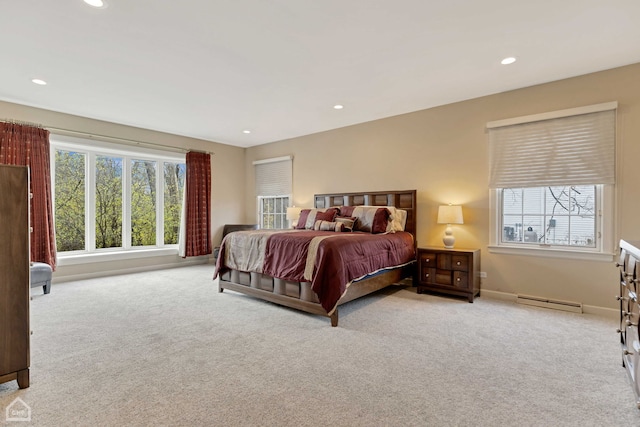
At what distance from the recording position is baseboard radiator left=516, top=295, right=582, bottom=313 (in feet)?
11.0

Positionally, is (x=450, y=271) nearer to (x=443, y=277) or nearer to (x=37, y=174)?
(x=443, y=277)

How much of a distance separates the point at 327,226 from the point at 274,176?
2615mm

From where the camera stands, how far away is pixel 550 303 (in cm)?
350

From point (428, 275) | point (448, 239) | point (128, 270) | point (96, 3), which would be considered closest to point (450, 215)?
point (448, 239)

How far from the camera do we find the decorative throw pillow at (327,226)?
4277 millimetres

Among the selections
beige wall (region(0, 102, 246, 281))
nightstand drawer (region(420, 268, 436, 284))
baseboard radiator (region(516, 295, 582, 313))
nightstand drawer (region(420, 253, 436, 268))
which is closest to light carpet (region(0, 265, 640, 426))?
baseboard radiator (region(516, 295, 582, 313))

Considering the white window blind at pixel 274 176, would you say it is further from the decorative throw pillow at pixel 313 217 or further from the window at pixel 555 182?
the window at pixel 555 182

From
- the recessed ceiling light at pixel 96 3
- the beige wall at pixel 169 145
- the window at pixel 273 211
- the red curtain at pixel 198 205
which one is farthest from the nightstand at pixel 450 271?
the beige wall at pixel 169 145

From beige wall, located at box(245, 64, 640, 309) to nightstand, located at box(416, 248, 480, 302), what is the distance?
0.41 metres

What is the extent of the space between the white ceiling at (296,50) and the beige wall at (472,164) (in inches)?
9.1

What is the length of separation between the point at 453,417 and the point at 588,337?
1923 mm

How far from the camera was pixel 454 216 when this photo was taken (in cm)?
395

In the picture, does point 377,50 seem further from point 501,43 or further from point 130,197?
point 130,197

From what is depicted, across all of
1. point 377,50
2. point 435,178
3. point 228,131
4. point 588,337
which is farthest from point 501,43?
point 228,131
